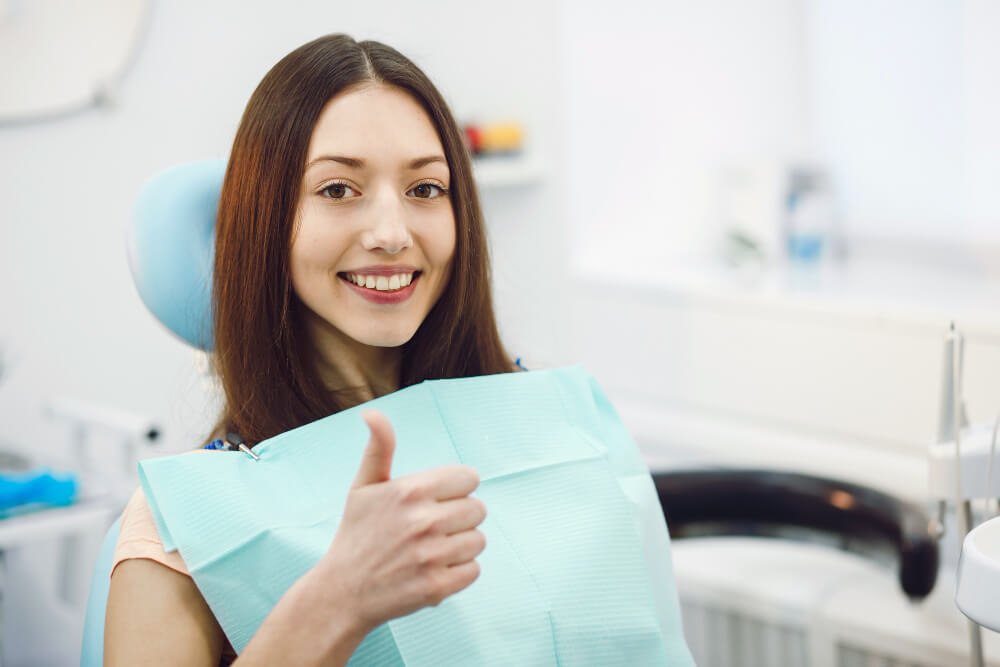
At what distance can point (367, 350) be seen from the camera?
108cm

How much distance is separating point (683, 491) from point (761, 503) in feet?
0.43

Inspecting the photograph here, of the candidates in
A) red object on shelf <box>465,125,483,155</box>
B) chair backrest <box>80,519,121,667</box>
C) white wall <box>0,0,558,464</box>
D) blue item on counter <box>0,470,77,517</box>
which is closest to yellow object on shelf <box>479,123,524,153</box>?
red object on shelf <box>465,125,483,155</box>

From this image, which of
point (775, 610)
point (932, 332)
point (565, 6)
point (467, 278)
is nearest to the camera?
point (467, 278)

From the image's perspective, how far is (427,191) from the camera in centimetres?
102

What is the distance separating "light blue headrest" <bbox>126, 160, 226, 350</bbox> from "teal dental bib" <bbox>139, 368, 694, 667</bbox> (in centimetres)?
21

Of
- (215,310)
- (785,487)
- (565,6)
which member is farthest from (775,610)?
(565,6)

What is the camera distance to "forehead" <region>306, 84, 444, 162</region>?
948 mm

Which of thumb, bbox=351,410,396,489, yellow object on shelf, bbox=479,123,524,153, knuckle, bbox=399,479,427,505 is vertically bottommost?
knuckle, bbox=399,479,427,505

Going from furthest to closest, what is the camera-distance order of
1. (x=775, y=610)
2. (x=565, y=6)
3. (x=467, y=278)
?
(x=565, y=6), (x=775, y=610), (x=467, y=278)

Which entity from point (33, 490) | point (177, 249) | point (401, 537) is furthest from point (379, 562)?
point (33, 490)

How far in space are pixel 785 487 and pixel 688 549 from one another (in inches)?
9.5

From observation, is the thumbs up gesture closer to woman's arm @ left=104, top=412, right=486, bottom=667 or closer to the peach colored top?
woman's arm @ left=104, top=412, right=486, bottom=667

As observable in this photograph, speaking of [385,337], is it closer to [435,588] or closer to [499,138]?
[435,588]

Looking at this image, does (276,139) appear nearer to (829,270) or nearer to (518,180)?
(518,180)
